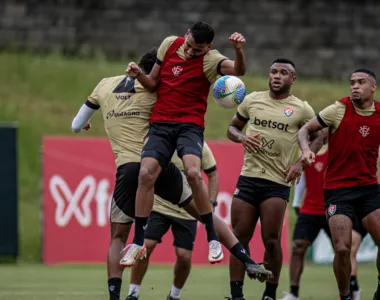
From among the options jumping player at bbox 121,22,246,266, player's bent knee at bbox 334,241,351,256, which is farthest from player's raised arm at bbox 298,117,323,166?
jumping player at bbox 121,22,246,266

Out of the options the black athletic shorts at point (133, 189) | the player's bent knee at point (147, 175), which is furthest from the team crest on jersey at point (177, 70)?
the player's bent knee at point (147, 175)

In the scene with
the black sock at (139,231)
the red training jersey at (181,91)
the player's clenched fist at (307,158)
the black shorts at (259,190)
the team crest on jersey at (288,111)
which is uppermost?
the red training jersey at (181,91)

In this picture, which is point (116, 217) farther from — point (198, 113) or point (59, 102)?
point (59, 102)

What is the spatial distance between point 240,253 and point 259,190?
3.60 ft

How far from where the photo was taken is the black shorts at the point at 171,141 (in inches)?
417

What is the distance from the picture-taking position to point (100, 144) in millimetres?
19484

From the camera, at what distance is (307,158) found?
10.9m

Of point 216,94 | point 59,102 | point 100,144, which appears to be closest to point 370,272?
point 100,144

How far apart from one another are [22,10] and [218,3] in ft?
16.3

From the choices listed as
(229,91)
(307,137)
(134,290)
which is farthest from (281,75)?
(134,290)

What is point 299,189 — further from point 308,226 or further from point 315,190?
point 308,226

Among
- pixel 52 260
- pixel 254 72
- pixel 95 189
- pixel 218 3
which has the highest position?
pixel 218 3

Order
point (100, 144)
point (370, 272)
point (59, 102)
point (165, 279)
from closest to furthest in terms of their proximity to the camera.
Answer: point (165, 279)
point (370, 272)
point (100, 144)
point (59, 102)

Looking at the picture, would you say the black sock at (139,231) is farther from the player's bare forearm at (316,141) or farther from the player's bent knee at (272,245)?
the player's bare forearm at (316,141)
